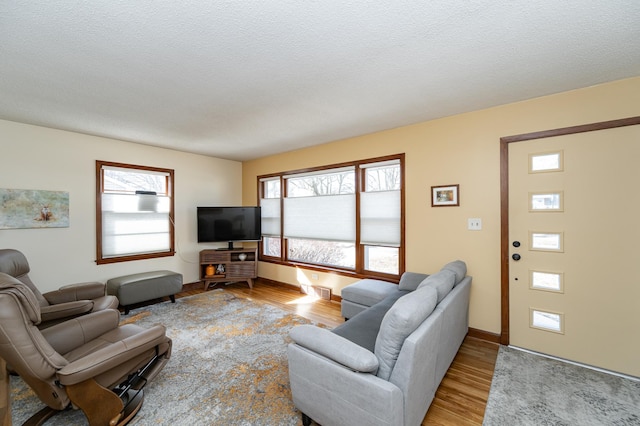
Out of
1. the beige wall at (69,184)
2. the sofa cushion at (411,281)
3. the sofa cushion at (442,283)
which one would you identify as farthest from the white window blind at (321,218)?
the beige wall at (69,184)

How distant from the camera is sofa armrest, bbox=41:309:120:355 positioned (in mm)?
1953

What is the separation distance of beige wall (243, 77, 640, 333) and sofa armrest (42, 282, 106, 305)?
388 centimetres

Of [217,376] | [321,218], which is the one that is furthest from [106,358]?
[321,218]

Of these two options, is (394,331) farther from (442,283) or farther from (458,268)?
(458,268)

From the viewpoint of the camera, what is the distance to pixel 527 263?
2.72 meters

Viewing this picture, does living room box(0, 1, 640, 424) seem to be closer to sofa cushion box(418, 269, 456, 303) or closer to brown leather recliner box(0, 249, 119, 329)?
brown leather recliner box(0, 249, 119, 329)

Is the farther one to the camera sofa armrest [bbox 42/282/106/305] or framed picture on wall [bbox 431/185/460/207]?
framed picture on wall [bbox 431/185/460/207]

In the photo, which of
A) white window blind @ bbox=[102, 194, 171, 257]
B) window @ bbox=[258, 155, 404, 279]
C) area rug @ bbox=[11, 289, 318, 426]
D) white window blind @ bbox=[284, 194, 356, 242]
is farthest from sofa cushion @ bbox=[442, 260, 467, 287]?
white window blind @ bbox=[102, 194, 171, 257]

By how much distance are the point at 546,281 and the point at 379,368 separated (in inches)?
87.2

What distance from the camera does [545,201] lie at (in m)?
2.61

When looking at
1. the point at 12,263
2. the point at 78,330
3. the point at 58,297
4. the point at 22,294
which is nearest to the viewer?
the point at 22,294

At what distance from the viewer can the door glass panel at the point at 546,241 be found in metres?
2.56

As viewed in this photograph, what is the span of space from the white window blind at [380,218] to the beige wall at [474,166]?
0.69ft

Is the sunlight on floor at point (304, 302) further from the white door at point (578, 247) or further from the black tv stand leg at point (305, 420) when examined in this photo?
the white door at point (578, 247)
